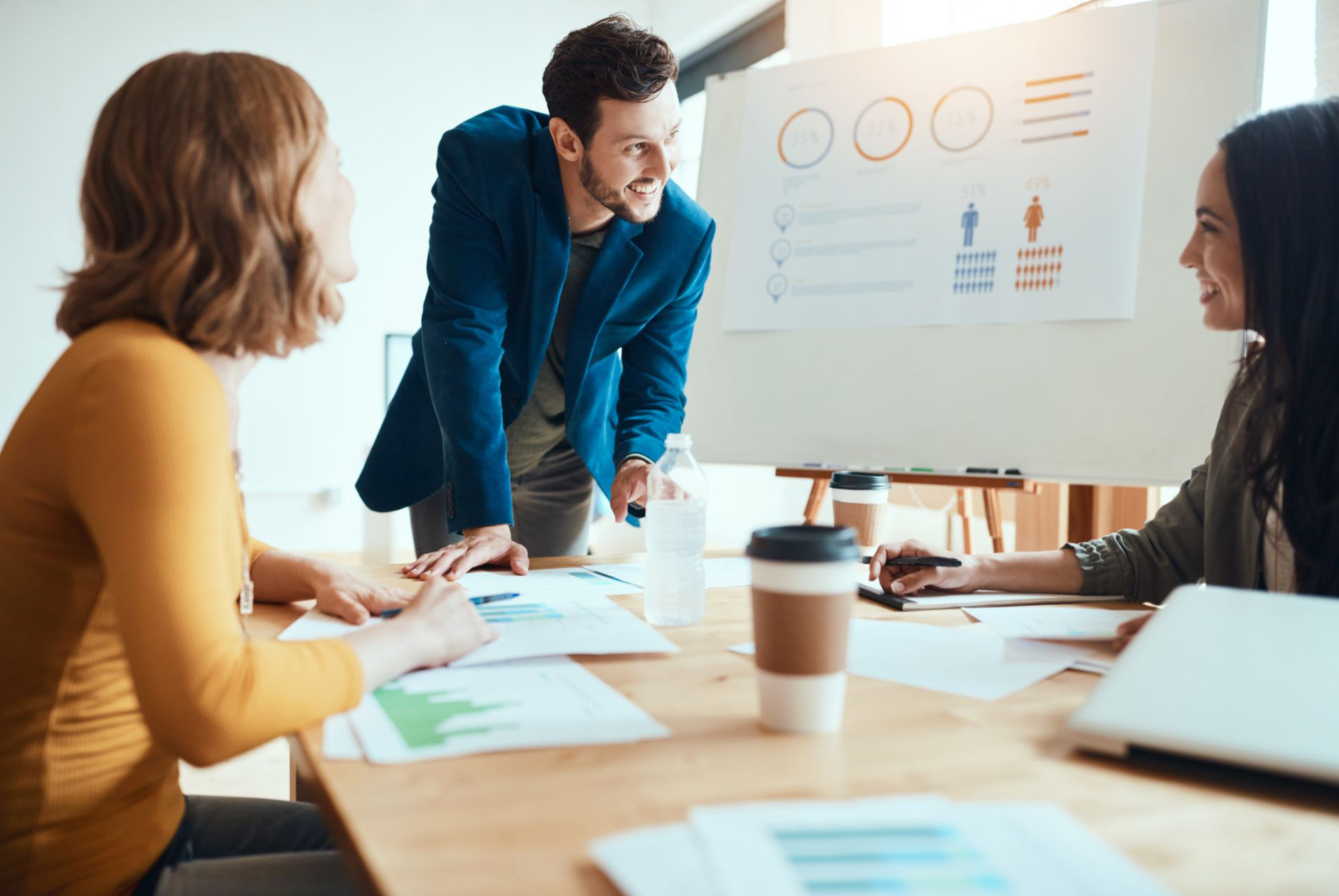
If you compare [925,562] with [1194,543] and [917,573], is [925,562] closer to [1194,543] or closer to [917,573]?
[917,573]

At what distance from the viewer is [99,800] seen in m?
0.73

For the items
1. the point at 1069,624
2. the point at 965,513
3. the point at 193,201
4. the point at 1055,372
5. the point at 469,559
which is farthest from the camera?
the point at 965,513

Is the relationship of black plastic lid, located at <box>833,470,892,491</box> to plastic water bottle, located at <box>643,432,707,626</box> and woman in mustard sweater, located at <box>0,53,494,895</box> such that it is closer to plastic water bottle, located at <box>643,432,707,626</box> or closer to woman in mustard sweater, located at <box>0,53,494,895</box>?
plastic water bottle, located at <box>643,432,707,626</box>

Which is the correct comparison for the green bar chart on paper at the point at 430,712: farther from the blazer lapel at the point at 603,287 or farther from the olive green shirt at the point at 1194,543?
the blazer lapel at the point at 603,287

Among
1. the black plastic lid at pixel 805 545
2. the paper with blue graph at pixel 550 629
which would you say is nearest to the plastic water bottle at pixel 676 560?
the paper with blue graph at pixel 550 629

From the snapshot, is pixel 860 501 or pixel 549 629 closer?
pixel 549 629

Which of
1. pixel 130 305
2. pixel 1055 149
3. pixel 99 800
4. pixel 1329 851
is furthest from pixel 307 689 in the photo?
pixel 1055 149

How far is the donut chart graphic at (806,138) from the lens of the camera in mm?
2105

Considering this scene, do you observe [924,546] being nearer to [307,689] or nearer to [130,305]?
[307,689]

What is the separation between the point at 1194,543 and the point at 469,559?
920 mm

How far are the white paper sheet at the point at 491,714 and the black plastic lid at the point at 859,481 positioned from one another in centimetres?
73

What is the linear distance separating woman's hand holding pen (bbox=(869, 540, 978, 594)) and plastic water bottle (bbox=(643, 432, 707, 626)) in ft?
0.75

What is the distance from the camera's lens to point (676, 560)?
3.43 feet

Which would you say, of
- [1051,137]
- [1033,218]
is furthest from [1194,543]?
[1051,137]
